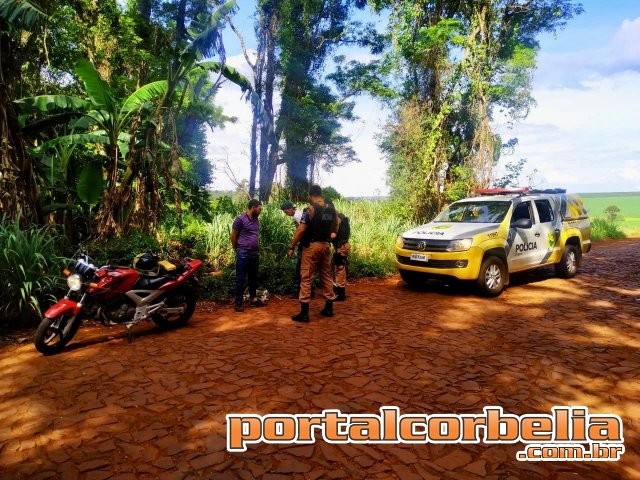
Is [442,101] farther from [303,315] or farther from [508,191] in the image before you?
[303,315]

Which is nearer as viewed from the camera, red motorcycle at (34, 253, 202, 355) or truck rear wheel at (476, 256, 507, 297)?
red motorcycle at (34, 253, 202, 355)

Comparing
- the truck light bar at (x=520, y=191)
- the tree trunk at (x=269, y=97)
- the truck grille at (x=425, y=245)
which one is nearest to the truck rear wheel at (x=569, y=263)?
the truck light bar at (x=520, y=191)

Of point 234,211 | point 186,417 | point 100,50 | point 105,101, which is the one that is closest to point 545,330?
point 186,417

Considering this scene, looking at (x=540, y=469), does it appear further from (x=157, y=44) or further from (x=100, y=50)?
(x=157, y=44)

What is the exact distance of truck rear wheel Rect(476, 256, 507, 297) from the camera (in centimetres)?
Result: 734

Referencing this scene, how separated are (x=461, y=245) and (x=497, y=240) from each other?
0.88 m

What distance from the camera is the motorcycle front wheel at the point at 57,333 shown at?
4.64 meters

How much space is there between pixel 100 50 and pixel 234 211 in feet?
24.5

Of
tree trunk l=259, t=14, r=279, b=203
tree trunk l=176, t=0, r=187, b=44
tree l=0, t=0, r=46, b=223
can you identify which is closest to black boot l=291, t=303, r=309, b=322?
tree l=0, t=0, r=46, b=223

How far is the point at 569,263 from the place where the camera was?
9094mm

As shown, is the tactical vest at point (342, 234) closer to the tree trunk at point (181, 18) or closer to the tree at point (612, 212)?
the tree trunk at point (181, 18)

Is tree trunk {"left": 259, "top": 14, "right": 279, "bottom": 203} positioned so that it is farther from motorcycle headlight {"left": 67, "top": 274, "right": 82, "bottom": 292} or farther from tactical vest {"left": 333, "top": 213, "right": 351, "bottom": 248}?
motorcycle headlight {"left": 67, "top": 274, "right": 82, "bottom": 292}

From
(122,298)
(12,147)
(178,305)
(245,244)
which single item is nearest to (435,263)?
A: (245,244)

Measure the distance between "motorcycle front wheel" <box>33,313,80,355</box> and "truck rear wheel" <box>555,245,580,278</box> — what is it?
955cm
